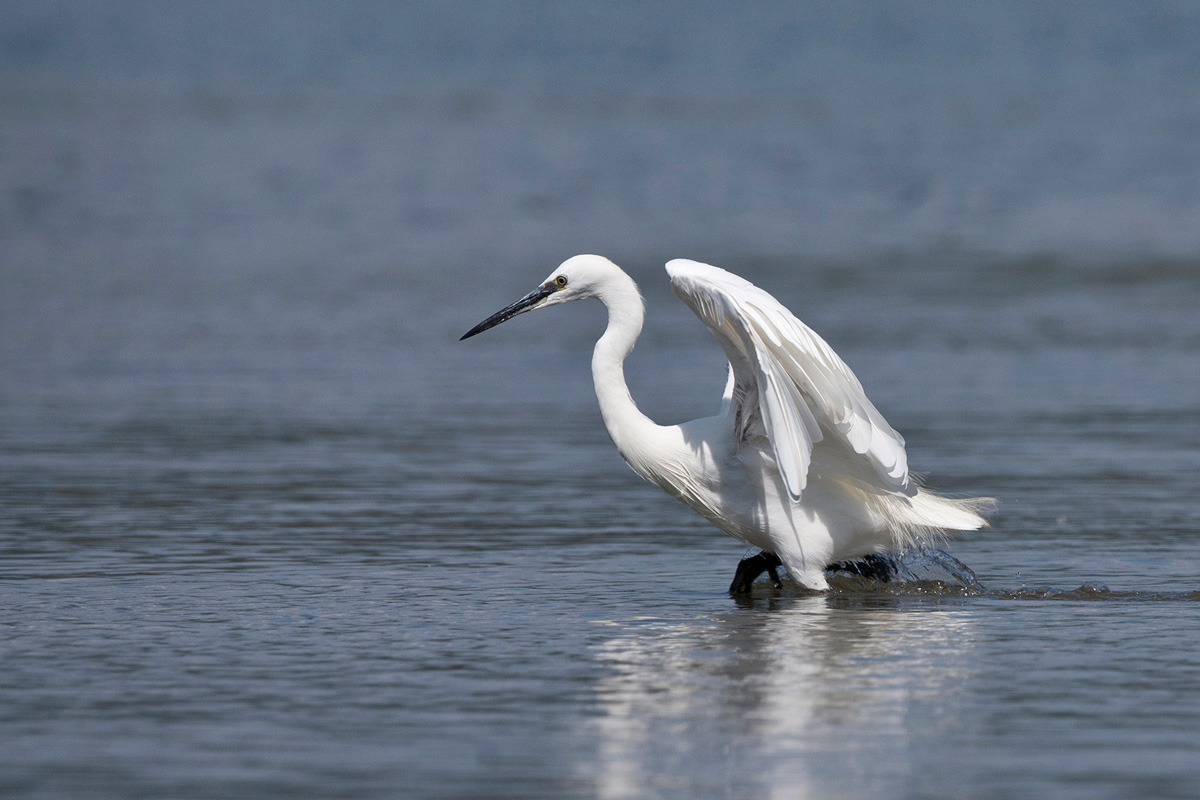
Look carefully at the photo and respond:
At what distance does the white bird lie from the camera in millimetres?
9297

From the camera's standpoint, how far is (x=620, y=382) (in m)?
10.0

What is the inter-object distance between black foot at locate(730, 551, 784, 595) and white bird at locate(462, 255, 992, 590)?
0.02 meters

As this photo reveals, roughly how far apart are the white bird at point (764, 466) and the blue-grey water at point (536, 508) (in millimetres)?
351

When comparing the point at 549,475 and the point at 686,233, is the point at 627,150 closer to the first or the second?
the point at 686,233

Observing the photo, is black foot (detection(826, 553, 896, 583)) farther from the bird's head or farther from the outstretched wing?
the bird's head

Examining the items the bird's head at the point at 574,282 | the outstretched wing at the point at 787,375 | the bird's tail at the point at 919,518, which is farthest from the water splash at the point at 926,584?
the bird's head at the point at 574,282

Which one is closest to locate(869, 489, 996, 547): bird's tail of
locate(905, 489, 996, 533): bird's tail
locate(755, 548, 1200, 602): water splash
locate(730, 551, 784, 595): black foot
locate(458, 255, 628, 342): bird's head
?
locate(905, 489, 996, 533): bird's tail

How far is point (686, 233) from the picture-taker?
3192 cm

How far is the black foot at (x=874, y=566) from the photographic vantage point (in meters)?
10.4

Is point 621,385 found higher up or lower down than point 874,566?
higher up

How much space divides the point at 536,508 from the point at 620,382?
6.84ft

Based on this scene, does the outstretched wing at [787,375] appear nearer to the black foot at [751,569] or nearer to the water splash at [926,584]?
the water splash at [926,584]

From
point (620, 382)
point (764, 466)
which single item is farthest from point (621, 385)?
point (764, 466)

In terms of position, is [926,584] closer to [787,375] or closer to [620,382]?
[787,375]
